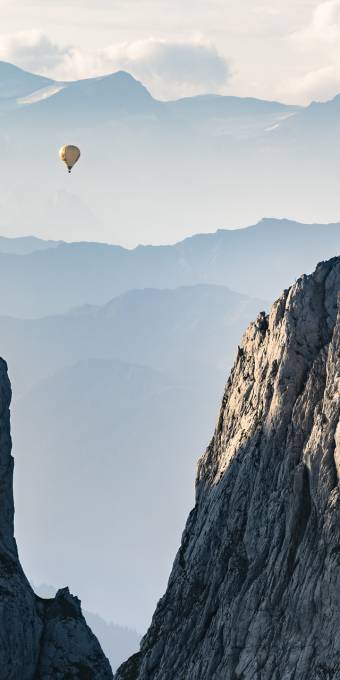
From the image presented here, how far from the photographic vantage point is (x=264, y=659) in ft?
202

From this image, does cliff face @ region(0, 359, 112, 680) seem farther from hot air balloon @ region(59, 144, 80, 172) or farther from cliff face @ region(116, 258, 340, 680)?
hot air balloon @ region(59, 144, 80, 172)

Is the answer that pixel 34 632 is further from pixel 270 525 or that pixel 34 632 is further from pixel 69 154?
pixel 69 154

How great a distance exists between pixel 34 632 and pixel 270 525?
34.4 metres

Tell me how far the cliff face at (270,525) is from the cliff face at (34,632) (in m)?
14.6

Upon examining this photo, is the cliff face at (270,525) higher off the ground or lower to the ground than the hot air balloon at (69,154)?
lower

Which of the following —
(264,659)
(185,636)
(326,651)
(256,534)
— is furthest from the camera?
(185,636)

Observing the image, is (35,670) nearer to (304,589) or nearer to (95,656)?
(95,656)

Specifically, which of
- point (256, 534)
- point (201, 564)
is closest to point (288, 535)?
point (256, 534)

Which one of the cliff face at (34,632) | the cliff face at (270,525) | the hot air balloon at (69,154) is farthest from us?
the hot air balloon at (69,154)

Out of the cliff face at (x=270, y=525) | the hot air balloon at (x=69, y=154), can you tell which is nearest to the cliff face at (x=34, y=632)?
the cliff face at (x=270, y=525)

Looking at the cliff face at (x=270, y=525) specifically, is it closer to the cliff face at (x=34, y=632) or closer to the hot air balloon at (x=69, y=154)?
the cliff face at (x=34, y=632)

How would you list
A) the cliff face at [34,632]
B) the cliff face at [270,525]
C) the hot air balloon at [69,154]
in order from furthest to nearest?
the hot air balloon at [69,154] < the cliff face at [34,632] < the cliff face at [270,525]

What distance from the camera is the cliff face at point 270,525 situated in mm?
59500

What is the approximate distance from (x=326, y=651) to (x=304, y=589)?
12.3 ft
